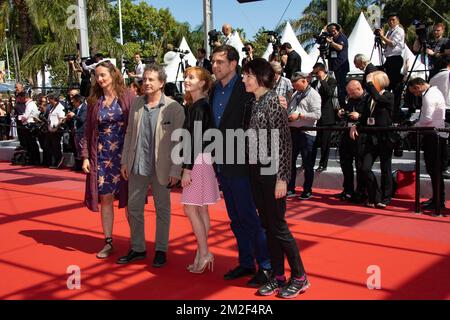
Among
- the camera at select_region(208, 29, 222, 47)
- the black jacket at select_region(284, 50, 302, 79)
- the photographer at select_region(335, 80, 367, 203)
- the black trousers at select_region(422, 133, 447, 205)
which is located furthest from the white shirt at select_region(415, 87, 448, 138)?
the camera at select_region(208, 29, 222, 47)

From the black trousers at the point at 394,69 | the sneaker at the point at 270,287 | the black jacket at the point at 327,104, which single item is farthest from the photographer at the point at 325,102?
the sneaker at the point at 270,287

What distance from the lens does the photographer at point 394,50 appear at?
911 cm

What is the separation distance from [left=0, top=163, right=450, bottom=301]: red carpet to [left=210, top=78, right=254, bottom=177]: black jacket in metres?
0.91

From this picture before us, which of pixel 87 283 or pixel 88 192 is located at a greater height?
pixel 88 192

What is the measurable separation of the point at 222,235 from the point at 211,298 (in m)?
1.80

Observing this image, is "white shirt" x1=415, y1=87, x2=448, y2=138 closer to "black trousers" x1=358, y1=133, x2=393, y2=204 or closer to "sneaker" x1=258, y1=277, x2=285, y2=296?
"black trousers" x1=358, y1=133, x2=393, y2=204

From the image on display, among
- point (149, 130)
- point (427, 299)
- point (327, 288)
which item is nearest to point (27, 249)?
point (149, 130)

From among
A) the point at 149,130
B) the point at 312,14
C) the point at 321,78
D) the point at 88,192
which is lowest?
the point at 88,192

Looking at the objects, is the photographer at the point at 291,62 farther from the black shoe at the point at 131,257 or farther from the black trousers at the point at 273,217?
the black trousers at the point at 273,217

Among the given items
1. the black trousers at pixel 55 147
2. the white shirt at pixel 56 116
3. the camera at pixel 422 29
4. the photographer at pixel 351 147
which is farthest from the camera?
the black trousers at pixel 55 147

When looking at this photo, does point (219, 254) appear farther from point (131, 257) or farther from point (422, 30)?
point (422, 30)

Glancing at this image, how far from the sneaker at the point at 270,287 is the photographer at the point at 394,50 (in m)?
5.94
